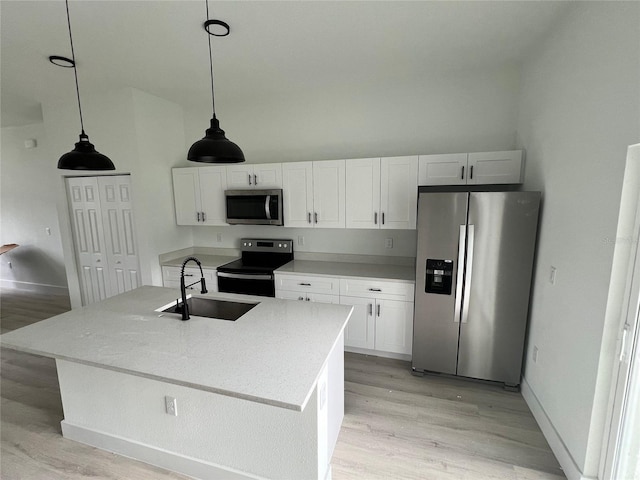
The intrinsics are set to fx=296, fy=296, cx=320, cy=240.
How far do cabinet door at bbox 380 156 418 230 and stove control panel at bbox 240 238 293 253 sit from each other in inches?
51.1

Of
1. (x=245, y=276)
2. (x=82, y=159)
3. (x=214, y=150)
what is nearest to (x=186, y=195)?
(x=245, y=276)

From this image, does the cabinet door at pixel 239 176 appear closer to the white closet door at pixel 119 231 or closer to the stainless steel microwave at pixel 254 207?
the stainless steel microwave at pixel 254 207

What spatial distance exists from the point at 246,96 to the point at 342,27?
5.80ft

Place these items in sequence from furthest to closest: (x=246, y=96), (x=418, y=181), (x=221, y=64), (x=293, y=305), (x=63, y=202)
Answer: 1. (x=63, y=202)
2. (x=246, y=96)
3. (x=418, y=181)
4. (x=221, y=64)
5. (x=293, y=305)

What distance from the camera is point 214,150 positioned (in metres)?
1.69

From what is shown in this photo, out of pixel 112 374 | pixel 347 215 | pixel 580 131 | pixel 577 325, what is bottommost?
pixel 112 374

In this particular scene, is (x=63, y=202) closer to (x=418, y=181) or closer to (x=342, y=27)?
(x=342, y=27)

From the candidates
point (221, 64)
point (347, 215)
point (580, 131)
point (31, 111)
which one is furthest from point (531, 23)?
point (31, 111)

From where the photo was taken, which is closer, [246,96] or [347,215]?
[347,215]

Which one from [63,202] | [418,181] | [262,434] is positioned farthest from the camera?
[63,202]

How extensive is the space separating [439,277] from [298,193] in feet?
5.64

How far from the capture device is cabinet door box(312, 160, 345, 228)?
10.4ft

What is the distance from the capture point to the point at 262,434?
1.60 metres

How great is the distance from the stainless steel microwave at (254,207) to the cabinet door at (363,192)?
80 cm
